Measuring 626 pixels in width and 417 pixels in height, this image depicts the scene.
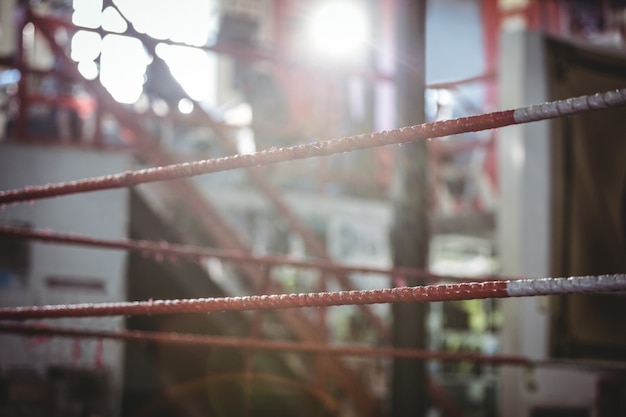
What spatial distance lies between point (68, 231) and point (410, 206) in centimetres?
262

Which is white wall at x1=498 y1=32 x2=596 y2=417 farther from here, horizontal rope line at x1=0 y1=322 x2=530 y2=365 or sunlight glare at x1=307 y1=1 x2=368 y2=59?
sunlight glare at x1=307 y1=1 x2=368 y2=59

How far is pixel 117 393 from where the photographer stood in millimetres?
5027

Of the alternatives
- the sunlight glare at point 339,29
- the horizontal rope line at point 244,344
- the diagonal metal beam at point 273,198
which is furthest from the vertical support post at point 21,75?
the sunlight glare at point 339,29

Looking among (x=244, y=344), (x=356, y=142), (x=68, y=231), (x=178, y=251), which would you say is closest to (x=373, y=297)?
(x=356, y=142)

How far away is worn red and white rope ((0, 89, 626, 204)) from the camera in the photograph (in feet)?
5.96

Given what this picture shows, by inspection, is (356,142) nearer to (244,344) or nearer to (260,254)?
(244,344)

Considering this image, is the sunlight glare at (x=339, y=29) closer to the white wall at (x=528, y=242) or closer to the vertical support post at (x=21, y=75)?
the white wall at (x=528, y=242)

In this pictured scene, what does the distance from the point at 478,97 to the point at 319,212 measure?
6.78 metres

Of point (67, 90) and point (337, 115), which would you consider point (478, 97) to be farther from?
point (67, 90)

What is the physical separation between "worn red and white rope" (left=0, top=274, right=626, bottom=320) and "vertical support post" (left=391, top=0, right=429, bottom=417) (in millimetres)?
2386

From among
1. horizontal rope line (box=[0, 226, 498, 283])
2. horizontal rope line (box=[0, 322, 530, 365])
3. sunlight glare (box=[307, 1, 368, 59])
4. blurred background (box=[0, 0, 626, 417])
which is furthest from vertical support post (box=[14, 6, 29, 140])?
sunlight glare (box=[307, 1, 368, 59])

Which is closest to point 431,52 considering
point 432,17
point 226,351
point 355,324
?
point 432,17

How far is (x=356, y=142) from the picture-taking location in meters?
2.10

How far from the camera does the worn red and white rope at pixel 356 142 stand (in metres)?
1.82
